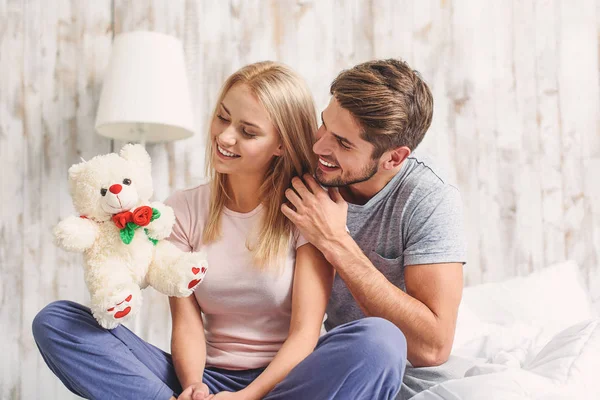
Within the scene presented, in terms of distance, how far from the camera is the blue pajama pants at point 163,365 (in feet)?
3.38

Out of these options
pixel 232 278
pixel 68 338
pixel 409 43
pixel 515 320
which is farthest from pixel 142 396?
pixel 409 43

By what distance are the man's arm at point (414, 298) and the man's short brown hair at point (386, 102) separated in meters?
0.26

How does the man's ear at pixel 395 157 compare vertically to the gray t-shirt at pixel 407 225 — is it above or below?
above

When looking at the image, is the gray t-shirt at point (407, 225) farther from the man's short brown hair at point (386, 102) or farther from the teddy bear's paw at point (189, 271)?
the teddy bear's paw at point (189, 271)

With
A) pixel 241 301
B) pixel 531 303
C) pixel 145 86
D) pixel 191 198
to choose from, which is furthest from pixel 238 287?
pixel 531 303

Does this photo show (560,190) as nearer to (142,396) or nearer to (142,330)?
(142,330)

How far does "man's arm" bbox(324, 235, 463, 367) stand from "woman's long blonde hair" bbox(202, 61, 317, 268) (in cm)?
13

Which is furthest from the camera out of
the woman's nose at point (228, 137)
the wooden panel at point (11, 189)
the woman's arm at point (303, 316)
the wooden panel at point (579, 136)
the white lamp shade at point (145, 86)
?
the wooden panel at point (579, 136)

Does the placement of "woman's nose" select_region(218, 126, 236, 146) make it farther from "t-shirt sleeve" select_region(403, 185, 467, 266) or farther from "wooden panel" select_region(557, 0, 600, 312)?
"wooden panel" select_region(557, 0, 600, 312)

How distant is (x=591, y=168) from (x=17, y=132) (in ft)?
6.86

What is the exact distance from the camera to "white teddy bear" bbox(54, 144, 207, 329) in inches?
42.0

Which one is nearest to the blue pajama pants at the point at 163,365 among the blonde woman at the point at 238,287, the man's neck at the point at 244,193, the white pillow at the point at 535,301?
the blonde woman at the point at 238,287

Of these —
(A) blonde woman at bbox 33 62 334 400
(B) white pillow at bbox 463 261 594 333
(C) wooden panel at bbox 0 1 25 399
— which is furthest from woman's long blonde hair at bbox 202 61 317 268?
(C) wooden panel at bbox 0 1 25 399

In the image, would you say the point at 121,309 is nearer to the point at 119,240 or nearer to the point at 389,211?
the point at 119,240
